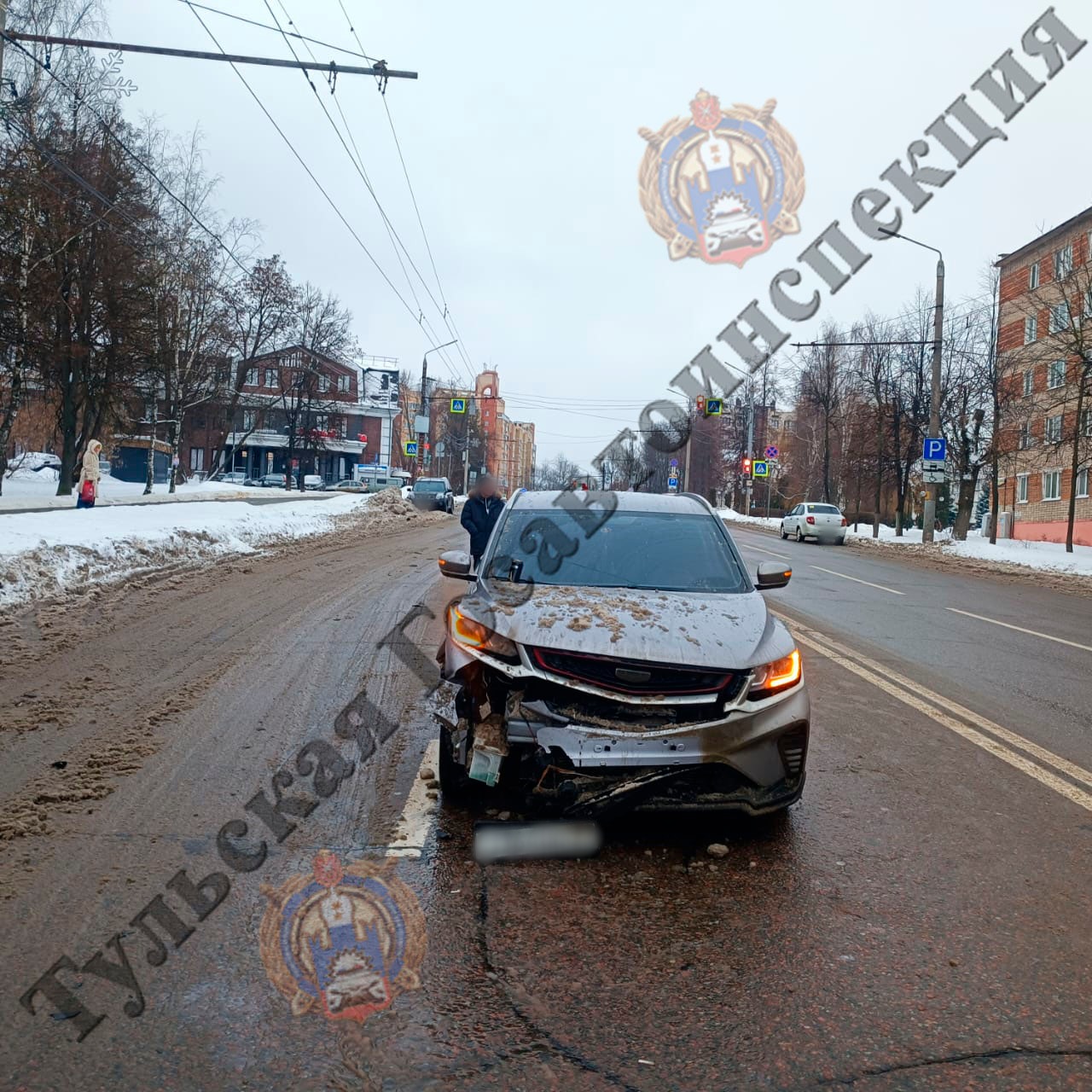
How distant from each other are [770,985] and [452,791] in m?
1.87

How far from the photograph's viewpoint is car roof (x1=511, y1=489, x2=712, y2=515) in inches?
239

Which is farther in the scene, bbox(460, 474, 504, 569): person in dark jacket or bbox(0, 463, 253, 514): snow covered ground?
bbox(0, 463, 253, 514): snow covered ground

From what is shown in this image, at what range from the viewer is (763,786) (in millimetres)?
3889

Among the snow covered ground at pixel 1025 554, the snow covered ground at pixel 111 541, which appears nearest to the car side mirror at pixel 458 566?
the snow covered ground at pixel 111 541

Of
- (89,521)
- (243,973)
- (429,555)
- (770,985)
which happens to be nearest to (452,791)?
(243,973)

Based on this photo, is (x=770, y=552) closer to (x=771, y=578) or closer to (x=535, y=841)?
(x=771, y=578)

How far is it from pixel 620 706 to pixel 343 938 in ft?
4.60

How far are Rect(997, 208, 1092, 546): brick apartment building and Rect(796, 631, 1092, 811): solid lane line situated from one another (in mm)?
20384

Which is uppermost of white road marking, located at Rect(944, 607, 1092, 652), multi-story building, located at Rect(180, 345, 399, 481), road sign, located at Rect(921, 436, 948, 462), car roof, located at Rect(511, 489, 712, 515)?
multi-story building, located at Rect(180, 345, 399, 481)

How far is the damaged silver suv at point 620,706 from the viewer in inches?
147

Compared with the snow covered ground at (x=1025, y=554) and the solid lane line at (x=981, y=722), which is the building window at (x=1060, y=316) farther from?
the solid lane line at (x=981, y=722)

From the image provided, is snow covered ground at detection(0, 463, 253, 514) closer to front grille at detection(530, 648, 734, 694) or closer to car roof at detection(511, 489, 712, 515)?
car roof at detection(511, 489, 712, 515)

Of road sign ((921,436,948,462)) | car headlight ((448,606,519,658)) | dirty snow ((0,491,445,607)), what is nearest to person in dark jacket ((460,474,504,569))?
dirty snow ((0,491,445,607))

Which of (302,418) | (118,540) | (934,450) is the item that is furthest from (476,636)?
(302,418)
